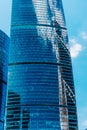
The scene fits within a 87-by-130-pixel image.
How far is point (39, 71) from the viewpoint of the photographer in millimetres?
148000

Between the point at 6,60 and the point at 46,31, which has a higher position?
the point at 46,31

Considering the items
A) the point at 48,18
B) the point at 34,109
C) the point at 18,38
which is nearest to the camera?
the point at 34,109

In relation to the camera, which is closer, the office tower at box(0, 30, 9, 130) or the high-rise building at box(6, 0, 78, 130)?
the high-rise building at box(6, 0, 78, 130)

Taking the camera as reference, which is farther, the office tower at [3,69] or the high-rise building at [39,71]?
the office tower at [3,69]

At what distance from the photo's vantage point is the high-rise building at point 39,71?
137375 millimetres

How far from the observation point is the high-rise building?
137375 millimetres

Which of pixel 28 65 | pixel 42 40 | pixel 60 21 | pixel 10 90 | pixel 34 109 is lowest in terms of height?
pixel 34 109

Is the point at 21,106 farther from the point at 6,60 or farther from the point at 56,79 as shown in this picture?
the point at 6,60

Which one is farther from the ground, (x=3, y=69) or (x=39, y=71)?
(x=3, y=69)

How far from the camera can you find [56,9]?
172500 millimetres

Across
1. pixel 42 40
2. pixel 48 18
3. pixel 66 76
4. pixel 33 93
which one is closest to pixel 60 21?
pixel 48 18

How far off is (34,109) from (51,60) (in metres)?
27.6

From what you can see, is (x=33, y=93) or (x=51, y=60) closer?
(x=33, y=93)

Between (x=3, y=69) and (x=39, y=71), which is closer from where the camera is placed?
(x=39, y=71)
